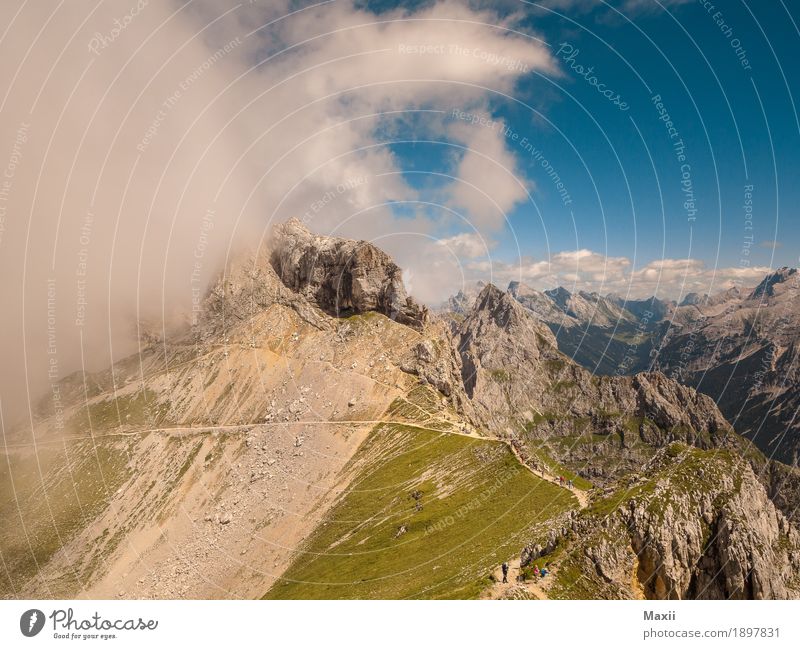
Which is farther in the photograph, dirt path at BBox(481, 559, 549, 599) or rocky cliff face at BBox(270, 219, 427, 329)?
rocky cliff face at BBox(270, 219, 427, 329)

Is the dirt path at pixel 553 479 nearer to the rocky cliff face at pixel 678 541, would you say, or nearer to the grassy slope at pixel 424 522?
the grassy slope at pixel 424 522

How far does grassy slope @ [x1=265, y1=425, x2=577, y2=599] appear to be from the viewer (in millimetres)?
53969

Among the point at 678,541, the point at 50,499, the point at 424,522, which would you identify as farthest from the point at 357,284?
the point at 678,541

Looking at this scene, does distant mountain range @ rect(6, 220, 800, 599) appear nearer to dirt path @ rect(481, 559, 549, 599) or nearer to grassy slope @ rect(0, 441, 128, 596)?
dirt path @ rect(481, 559, 549, 599)

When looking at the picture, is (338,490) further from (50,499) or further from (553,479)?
(50,499)

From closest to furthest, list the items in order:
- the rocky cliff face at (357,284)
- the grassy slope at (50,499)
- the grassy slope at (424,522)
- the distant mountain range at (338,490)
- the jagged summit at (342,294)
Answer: the distant mountain range at (338,490), the grassy slope at (424,522), the grassy slope at (50,499), the rocky cliff face at (357,284), the jagged summit at (342,294)

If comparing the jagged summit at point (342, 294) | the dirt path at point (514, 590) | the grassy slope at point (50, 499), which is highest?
the jagged summit at point (342, 294)

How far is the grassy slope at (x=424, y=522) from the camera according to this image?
54.0 meters

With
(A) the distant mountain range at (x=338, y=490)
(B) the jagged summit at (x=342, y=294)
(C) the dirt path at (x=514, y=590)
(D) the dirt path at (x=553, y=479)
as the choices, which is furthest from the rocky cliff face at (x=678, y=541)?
(B) the jagged summit at (x=342, y=294)

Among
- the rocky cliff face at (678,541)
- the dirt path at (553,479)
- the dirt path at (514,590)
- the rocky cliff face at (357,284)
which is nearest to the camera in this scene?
the dirt path at (514,590)

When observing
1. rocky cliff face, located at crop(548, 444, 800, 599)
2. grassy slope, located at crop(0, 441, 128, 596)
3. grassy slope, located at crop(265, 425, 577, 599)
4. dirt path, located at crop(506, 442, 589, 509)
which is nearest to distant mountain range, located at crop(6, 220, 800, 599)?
rocky cliff face, located at crop(548, 444, 800, 599)

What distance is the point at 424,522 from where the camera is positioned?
76500mm

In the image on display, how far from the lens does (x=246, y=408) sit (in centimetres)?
14900

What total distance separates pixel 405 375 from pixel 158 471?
272 feet
